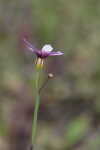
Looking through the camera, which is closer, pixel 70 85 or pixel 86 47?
pixel 70 85

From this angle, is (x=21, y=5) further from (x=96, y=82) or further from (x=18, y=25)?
(x=96, y=82)

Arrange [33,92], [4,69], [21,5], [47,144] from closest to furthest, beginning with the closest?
[47,144] → [33,92] → [4,69] → [21,5]

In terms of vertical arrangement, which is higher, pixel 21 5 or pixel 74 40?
pixel 21 5

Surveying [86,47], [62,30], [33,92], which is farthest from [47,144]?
[62,30]

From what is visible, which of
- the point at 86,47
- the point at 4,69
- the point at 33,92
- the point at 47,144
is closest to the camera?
the point at 47,144

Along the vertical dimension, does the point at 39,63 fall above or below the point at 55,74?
above

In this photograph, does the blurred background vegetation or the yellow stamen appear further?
the blurred background vegetation

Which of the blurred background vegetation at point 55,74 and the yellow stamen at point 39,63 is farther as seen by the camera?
the blurred background vegetation at point 55,74

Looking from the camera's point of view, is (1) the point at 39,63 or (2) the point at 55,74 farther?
(2) the point at 55,74
